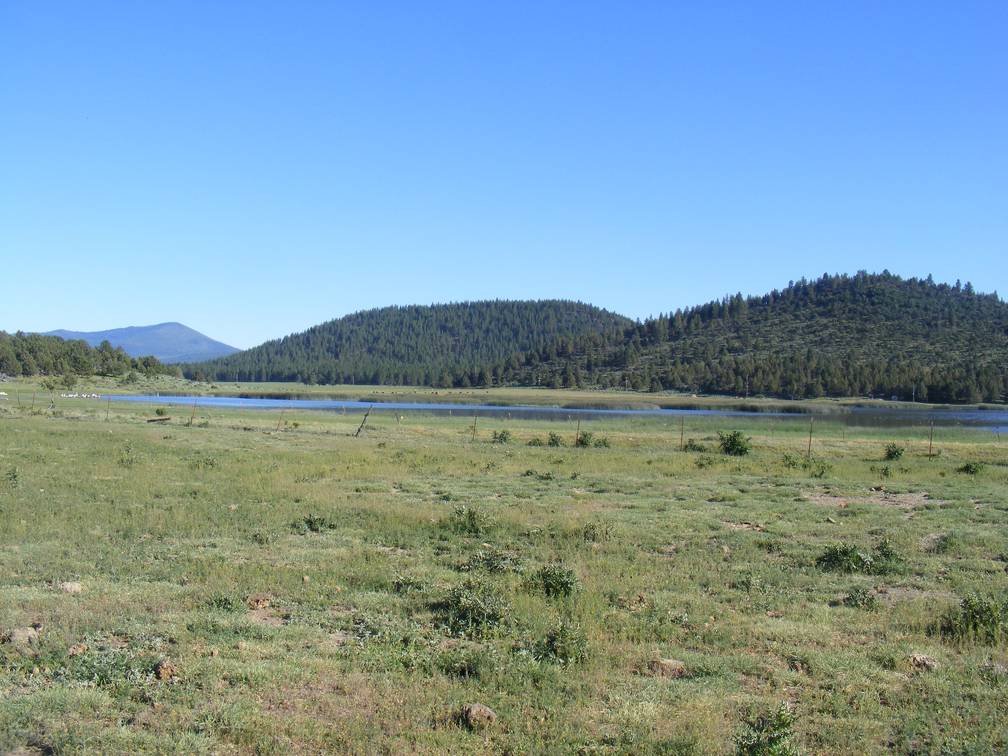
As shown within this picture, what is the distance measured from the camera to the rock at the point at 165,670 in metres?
7.19

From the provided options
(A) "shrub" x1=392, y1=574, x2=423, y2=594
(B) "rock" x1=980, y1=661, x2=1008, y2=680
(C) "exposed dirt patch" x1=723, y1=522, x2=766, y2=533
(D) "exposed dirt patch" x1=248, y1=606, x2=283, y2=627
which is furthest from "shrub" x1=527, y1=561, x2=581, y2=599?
(C) "exposed dirt patch" x1=723, y1=522, x2=766, y2=533

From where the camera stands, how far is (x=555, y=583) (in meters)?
10.5

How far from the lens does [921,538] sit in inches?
608

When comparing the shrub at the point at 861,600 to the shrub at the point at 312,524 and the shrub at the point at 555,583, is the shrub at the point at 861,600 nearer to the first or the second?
the shrub at the point at 555,583

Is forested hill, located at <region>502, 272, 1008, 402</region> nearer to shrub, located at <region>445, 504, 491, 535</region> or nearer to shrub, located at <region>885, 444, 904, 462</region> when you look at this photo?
shrub, located at <region>885, 444, 904, 462</region>

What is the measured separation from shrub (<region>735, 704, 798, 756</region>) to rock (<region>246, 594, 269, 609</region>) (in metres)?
6.04

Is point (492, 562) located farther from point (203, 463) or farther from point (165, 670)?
point (203, 463)

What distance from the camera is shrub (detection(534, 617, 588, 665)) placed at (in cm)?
798

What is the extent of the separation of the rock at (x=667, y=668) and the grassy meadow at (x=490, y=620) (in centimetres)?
8

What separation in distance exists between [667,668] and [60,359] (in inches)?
6050

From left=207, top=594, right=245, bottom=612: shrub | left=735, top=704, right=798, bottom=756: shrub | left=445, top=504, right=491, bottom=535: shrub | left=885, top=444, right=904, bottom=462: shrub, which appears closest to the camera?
left=735, top=704, right=798, bottom=756: shrub

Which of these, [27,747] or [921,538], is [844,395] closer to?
[921,538]

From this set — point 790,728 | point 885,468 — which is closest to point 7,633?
point 790,728

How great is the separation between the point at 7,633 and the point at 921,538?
1550cm
